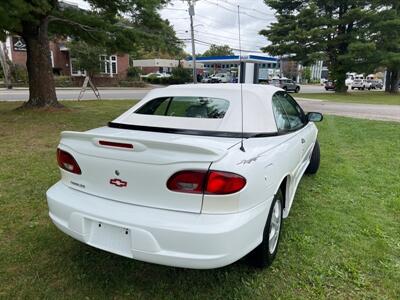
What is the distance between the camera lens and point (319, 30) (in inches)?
1060

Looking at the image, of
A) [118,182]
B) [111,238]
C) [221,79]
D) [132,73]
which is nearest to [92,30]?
[118,182]

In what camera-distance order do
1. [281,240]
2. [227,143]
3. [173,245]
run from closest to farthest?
1. [173,245]
2. [227,143]
3. [281,240]

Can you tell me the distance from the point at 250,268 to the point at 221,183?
103cm

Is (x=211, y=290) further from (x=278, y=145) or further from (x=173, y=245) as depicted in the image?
(x=278, y=145)

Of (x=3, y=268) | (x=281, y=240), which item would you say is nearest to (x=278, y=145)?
(x=281, y=240)

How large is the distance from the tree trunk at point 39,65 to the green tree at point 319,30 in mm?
21212

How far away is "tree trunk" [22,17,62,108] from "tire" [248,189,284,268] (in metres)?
10.7

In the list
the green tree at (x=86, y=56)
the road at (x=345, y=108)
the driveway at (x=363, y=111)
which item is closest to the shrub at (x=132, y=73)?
the green tree at (x=86, y=56)

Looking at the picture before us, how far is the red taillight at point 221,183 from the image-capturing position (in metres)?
2.20

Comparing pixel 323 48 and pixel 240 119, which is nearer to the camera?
pixel 240 119

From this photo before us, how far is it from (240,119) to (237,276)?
4.25 ft

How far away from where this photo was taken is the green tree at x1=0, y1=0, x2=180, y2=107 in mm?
11258

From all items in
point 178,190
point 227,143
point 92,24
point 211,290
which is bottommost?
point 211,290

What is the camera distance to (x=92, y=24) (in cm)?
1227
